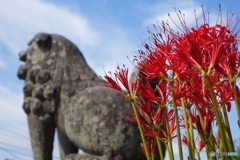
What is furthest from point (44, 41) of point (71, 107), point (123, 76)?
point (123, 76)

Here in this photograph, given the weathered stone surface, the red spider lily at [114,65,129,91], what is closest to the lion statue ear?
the weathered stone surface

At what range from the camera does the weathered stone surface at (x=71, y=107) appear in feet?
7.14

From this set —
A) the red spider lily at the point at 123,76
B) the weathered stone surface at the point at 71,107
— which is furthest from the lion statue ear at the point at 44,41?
the red spider lily at the point at 123,76

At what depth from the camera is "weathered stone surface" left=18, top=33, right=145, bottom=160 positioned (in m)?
2.18

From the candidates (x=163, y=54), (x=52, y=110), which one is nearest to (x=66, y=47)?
(x=52, y=110)

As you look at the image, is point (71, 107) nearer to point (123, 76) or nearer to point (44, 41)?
point (44, 41)

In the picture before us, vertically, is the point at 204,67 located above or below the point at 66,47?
below

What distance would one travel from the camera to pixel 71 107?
2410mm

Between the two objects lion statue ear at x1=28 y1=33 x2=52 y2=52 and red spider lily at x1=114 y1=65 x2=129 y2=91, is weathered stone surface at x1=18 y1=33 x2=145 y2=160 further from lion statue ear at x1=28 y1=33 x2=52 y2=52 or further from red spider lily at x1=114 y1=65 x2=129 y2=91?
red spider lily at x1=114 y1=65 x2=129 y2=91

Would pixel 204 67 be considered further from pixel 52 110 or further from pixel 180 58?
pixel 52 110

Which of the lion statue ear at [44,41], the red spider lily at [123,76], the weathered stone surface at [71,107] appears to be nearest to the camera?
the red spider lily at [123,76]

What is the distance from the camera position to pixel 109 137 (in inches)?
85.1

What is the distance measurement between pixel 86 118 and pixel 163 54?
179 cm

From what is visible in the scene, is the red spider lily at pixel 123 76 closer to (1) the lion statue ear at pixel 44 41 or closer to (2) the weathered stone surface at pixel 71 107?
(2) the weathered stone surface at pixel 71 107
